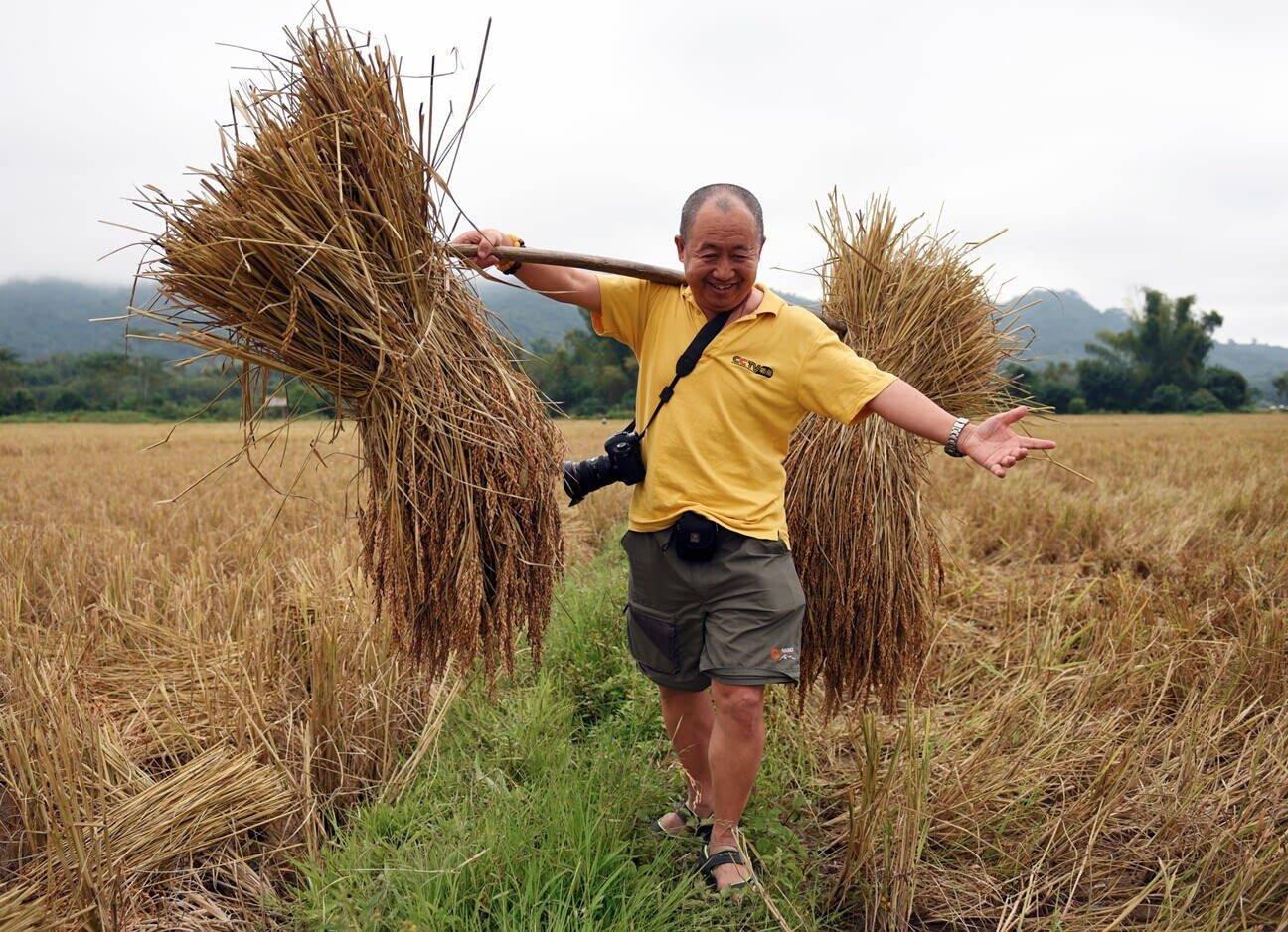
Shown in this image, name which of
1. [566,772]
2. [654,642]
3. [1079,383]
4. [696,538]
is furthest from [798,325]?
[1079,383]

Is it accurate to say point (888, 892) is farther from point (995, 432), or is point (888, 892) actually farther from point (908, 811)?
point (995, 432)

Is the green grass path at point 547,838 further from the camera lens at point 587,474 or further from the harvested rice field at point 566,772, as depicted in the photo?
the camera lens at point 587,474

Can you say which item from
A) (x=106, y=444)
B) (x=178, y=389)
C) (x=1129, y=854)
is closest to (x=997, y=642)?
(x=1129, y=854)

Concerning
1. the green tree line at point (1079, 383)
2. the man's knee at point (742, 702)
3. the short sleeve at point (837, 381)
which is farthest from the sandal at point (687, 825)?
the green tree line at point (1079, 383)

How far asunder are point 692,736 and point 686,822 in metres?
0.26

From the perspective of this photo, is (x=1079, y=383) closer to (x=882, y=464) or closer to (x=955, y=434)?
(x=882, y=464)

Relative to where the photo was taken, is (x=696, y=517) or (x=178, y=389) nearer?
(x=696, y=517)

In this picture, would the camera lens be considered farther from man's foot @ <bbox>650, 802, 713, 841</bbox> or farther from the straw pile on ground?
man's foot @ <bbox>650, 802, 713, 841</bbox>

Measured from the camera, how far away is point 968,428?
1860mm

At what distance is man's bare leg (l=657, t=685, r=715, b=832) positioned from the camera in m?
2.28

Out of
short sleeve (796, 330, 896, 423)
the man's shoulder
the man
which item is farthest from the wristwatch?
the man's shoulder

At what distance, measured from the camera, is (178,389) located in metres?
49.2

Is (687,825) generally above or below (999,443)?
below

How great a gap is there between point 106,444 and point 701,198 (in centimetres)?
1642
